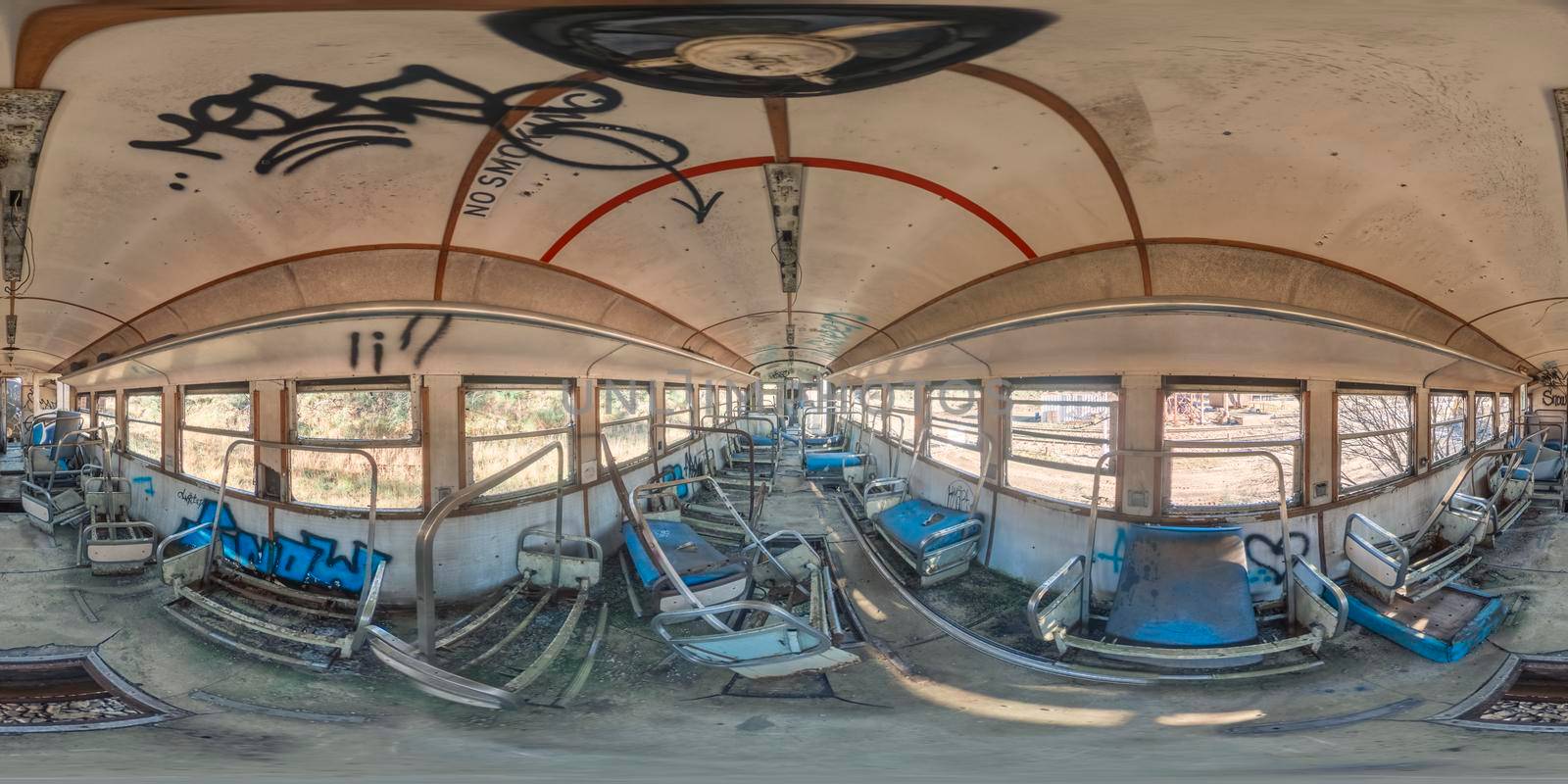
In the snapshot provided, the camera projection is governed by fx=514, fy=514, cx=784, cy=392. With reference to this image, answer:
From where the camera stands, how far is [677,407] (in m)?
9.44

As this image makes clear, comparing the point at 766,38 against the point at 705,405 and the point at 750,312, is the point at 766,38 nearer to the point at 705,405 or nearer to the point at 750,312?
the point at 750,312

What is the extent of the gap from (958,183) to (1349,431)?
4.43 m

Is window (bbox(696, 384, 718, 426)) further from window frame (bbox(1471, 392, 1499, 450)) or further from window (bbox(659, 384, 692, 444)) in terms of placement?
window frame (bbox(1471, 392, 1499, 450))

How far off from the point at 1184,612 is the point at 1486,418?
8.85 meters

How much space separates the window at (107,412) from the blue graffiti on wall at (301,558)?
622 centimetres

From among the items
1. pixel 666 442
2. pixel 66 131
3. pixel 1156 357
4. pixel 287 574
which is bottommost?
pixel 287 574

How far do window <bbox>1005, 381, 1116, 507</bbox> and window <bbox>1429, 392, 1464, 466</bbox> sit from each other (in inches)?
184

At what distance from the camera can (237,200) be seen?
2.73 metres

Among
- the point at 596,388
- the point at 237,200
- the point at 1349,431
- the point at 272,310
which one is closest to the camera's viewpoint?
the point at 237,200

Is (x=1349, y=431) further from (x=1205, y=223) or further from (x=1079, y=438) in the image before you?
(x=1205, y=223)

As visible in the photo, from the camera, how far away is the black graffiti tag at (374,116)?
6.48 ft

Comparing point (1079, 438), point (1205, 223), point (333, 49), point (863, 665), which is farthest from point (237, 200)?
point (1079, 438)

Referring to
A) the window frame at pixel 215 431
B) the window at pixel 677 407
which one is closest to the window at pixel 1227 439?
the window at pixel 677 407

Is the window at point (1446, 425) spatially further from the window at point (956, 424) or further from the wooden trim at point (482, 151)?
the wooden trim at point (482, 151)
